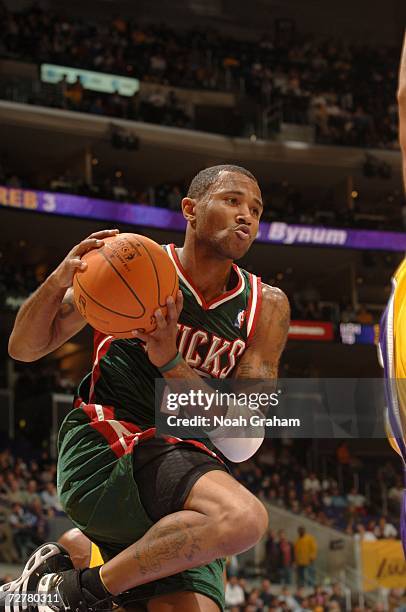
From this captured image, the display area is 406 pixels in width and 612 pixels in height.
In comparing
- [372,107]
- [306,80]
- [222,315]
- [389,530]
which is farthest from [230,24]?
[222,315]

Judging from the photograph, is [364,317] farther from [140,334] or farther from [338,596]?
[140,334]

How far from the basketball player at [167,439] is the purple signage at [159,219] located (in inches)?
639

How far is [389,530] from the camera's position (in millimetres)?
11156

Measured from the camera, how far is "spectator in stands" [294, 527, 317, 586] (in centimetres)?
1094

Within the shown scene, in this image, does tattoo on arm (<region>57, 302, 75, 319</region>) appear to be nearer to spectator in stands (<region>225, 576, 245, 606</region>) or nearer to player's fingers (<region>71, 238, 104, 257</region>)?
player's fingers (<region>71, 238, 104, 257</region>)

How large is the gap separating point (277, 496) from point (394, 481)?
1.71m

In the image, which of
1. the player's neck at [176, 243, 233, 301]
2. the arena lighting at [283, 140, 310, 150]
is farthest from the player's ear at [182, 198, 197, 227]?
the arena lighting at [283, 140, 310, 150]

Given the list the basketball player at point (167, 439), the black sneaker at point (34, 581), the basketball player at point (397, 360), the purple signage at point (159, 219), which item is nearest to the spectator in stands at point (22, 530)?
the black sneaker at point (34, 581)

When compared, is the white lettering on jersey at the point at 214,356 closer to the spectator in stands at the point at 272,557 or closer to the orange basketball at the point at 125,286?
the orange basketball at the point at 125,286

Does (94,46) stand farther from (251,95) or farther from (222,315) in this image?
(222,315)

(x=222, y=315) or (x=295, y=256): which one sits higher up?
(x=222, y=315)

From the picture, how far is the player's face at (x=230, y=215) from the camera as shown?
12.3 ft

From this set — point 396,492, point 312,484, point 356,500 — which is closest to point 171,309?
point 396,492

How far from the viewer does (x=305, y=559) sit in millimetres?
11008
